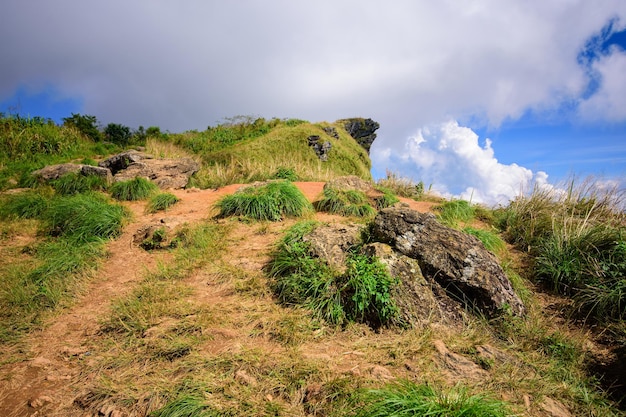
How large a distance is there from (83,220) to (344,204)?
4952mm

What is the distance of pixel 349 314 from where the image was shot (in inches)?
126

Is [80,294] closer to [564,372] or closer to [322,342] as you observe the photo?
[322,342]

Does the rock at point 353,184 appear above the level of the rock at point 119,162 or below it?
below

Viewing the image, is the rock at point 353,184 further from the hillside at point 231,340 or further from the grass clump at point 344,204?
the hillside at point 231,340

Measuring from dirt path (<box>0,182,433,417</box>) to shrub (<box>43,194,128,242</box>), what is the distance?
0.25 metres

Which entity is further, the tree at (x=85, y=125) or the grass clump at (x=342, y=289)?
the tree at (x=85, y=125)

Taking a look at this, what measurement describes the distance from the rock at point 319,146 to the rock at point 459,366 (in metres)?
16.7

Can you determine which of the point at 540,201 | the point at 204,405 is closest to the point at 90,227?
the point at 204,405

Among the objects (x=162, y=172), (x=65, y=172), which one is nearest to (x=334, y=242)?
(x=162, y=172)

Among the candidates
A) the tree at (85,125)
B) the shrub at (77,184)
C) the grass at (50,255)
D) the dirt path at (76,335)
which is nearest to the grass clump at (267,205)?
the dirt path at (76,335)

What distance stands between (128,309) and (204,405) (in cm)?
180

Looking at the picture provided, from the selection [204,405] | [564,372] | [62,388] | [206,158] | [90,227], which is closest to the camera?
[204,405]

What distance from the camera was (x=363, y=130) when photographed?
86.9 feet

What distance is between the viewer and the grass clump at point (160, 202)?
21.9ft
